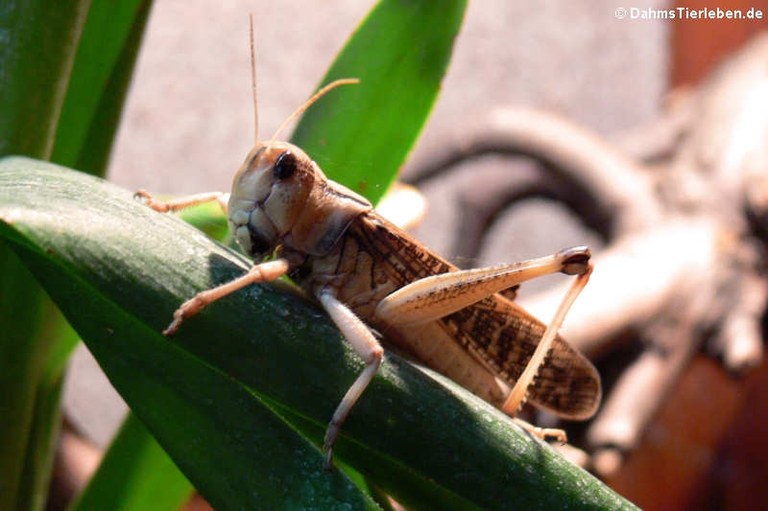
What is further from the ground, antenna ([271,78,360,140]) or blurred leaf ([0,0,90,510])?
antenna ([271,78,360,140])

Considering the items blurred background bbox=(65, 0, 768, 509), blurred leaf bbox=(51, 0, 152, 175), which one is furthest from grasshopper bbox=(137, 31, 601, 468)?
blurred background bbox=(65, 0, 768, 509)

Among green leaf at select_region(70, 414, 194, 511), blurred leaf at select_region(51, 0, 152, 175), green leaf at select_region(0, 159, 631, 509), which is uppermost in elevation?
blurred leaf at select_region(51, 0, 152, 175)

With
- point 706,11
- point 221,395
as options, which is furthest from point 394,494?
point 706,11

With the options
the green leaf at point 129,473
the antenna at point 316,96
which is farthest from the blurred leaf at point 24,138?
the antenna at point 316,96

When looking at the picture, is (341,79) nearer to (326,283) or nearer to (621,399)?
(326,283)

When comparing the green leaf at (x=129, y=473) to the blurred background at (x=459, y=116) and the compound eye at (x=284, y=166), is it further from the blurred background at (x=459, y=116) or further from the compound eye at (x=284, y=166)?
the blurred background at (x=459, y=116)

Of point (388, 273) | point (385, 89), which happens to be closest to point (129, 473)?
point (388, 273)

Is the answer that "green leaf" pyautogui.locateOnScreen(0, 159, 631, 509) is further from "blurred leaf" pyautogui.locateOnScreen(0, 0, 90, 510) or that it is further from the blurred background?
the blurred background
